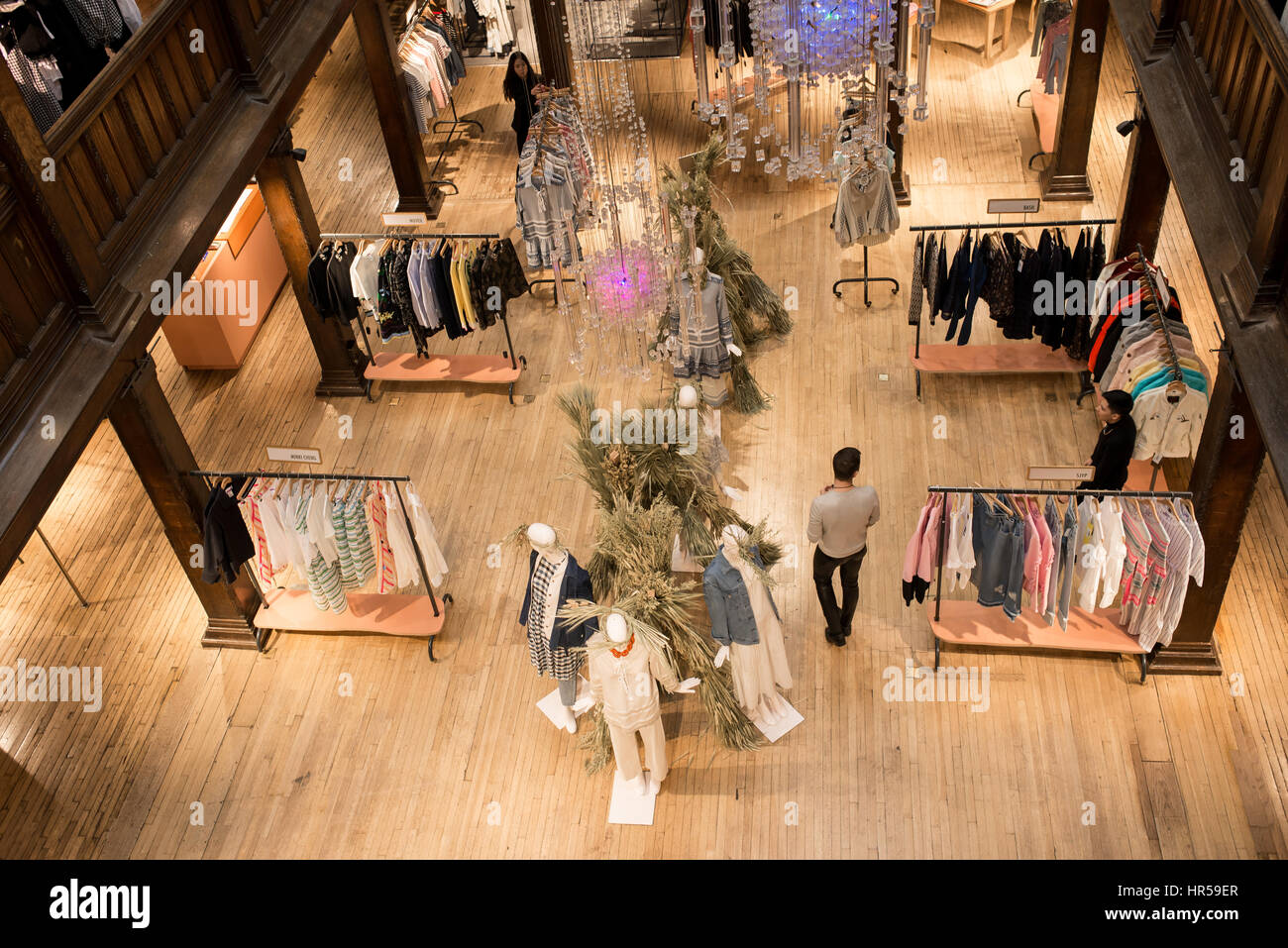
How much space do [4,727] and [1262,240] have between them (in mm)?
7279

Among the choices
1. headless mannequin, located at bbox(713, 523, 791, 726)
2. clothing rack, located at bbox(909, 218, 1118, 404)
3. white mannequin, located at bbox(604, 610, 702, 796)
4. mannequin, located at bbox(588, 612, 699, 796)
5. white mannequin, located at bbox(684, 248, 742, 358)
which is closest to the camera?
white mannequin, located at bbox(604, 610, 702, 796)

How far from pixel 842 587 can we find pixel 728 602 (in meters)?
1.20

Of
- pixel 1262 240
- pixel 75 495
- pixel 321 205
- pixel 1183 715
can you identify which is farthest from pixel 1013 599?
pixel 321 205

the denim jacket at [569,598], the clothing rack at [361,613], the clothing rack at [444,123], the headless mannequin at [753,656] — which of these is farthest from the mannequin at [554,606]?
the clothing rack at [444,123]

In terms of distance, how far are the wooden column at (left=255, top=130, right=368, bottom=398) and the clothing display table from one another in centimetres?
680

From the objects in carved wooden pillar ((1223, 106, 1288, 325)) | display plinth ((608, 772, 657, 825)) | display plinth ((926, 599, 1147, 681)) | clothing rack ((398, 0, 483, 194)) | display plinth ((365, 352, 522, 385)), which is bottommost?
display plinth ((608, 772, 657, 825))

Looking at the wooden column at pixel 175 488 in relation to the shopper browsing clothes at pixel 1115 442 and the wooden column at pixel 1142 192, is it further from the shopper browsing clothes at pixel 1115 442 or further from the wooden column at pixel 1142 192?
the wooden column at pixel 1142 192

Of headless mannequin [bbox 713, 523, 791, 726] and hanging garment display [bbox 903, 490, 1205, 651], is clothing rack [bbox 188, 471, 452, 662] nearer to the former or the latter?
headless mannequin [bbox 713, 523, 791, 726]

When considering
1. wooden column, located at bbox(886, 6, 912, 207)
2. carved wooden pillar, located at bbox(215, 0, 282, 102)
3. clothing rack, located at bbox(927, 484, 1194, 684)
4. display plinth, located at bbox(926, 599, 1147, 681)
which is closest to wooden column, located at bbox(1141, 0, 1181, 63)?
wooden column, located at bbox(886, 6, 912, 207)

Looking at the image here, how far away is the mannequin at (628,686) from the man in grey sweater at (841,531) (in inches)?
41.9

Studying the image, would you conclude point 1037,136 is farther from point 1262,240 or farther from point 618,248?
point 1262,240

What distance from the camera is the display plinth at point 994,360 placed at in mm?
8234

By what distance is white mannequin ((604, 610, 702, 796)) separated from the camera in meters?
5.38

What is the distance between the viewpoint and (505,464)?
8328 millimetres
